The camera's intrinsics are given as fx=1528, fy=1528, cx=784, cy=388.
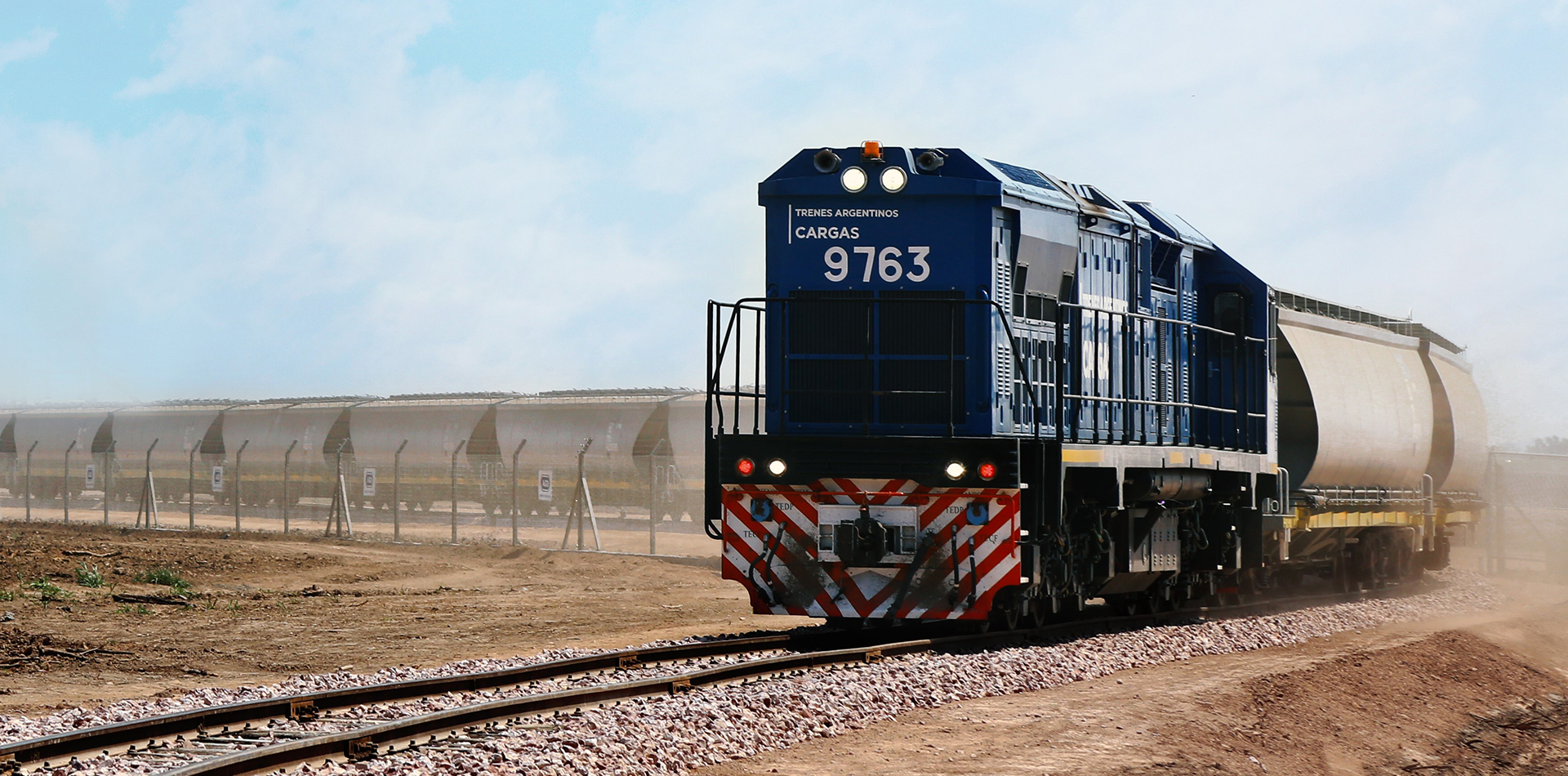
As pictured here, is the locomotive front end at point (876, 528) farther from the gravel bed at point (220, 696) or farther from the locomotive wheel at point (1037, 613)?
the gravel bed at point (220, 696)

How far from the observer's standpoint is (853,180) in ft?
43.1

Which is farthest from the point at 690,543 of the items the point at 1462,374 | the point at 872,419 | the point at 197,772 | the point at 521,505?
the point at 197,772

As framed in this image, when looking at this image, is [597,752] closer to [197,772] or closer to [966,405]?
[197,772]

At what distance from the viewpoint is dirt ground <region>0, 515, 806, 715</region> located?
43.9 ft

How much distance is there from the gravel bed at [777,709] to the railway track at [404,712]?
22cm

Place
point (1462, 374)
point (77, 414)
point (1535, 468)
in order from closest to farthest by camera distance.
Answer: point (1462, 374) < point (77, 414) < point (1535, 468)

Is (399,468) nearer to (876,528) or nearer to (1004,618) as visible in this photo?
(1004,618)

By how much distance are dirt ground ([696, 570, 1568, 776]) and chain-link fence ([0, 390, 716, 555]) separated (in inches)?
658

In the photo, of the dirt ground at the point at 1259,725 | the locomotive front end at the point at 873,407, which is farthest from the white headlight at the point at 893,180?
the dirt ground at the point at 1259,725

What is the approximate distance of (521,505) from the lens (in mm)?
39469

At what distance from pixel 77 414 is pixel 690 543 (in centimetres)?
2818

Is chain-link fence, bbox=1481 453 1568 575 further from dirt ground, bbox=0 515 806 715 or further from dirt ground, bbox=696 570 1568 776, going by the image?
dirt ground, bbox=0 515 806 715

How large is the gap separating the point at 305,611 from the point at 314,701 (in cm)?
998

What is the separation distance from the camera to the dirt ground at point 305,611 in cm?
1337
